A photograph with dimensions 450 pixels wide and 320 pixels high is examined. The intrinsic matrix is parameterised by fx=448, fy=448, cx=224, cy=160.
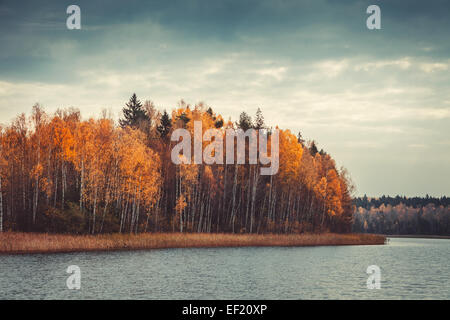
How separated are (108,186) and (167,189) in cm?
1297

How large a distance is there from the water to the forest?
932 cm

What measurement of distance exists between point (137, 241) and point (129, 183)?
6.87 m

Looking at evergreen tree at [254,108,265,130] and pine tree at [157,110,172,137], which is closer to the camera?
pine tree at [157,110,172,137]

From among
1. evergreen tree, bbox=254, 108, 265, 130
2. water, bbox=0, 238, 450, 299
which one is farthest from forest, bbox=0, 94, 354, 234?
water, bbox=0, 238, 450, 299

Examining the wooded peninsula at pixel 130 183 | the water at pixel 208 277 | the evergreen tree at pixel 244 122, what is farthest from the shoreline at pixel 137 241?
the evergreen tree at pixel 244 122

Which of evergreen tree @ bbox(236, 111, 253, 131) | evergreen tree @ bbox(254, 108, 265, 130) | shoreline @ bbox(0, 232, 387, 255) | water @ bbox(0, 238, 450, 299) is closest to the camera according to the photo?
water @ bbox(0, 238, 450, 299)

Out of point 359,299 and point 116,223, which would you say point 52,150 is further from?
point 359,299

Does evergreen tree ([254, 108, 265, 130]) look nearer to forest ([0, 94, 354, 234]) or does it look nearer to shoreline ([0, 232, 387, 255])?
forest ([0, 94, 354, 234])

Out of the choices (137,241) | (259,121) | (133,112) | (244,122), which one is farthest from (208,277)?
(259,121)

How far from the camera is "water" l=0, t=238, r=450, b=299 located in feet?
84.9

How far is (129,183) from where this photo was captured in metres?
51.0

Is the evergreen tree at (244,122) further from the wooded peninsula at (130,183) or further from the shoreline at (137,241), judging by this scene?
the shoreline at (137,241)

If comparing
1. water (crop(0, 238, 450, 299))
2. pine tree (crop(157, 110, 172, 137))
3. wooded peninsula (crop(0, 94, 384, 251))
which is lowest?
water (crop(0, 238, 450, 299))

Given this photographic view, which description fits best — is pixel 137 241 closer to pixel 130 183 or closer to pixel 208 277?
pixel 130 183
